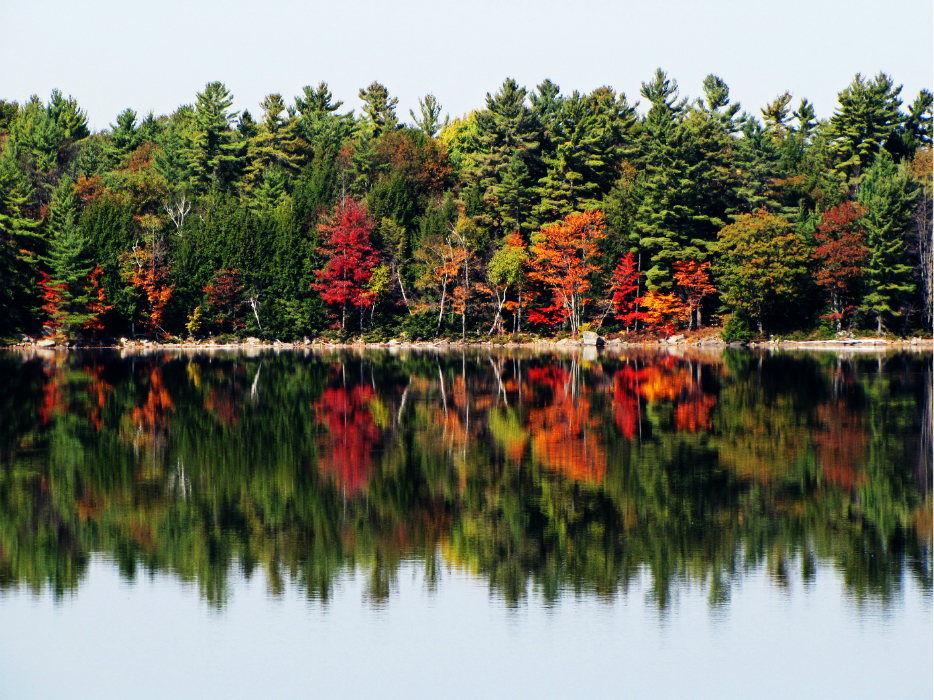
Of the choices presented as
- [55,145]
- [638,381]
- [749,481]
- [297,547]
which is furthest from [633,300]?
[297,547]

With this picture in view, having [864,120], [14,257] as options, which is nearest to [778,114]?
[864,120]

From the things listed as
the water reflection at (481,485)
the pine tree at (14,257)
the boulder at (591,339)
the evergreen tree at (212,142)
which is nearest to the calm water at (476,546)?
the water reflection at (481,485)

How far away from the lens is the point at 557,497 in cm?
1678

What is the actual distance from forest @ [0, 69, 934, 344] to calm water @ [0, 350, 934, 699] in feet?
127

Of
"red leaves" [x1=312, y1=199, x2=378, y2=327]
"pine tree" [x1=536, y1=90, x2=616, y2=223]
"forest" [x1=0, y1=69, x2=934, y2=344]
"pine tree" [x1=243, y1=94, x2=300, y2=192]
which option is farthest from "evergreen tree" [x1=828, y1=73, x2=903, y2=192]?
"pine tree" [x1=243, y1=94, x2=300, y2=192]

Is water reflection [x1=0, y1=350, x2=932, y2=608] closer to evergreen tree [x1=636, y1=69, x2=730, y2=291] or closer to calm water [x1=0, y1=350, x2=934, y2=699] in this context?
calm water [x1=0, y1=350, x2=934, y2=699]

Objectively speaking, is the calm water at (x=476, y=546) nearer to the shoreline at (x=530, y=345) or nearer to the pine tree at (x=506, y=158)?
the shoreline at (x=530, y=345)

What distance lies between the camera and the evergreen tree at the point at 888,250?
2415 inches

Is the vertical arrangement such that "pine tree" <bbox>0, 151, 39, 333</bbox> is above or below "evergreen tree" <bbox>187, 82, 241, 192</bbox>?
below

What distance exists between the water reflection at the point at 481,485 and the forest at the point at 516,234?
101 ft

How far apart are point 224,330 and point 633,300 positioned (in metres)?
28.2

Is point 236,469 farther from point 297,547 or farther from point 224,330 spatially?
point 224,330

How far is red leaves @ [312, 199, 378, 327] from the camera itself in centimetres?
7225

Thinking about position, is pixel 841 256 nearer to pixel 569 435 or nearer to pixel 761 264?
pixel 761 264
